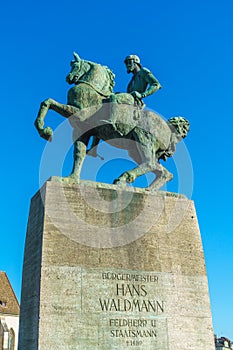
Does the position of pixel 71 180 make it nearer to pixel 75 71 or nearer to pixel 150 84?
pixel 75 71

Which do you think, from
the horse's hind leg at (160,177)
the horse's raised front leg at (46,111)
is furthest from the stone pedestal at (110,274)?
the horse's raised front leg at (46,111)

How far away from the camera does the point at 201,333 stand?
8789mm

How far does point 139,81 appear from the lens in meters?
10.9

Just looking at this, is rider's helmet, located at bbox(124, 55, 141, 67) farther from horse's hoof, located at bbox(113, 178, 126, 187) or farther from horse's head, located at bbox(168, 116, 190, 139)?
horse's hoof, located at bbox(113, 178, 126, 187)

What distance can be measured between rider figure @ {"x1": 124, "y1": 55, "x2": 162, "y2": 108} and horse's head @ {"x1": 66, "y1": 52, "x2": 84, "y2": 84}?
1.29 metres

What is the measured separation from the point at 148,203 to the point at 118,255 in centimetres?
142

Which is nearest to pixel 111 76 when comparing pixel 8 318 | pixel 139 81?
pixel 139 81

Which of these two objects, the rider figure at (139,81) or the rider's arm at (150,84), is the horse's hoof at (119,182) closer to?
the rider figure at (139,81)

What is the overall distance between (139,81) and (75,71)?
1.63m

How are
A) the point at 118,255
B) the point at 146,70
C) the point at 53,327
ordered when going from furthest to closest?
the point at 146,70, the point at 118,255, the point at 53,327

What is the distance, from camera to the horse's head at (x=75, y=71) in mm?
10211

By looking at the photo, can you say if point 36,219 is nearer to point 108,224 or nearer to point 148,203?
point 108,224

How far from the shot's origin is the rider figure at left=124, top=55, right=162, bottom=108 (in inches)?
410

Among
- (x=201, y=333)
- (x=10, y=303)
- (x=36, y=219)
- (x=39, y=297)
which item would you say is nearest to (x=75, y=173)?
(x=36, y=219)
